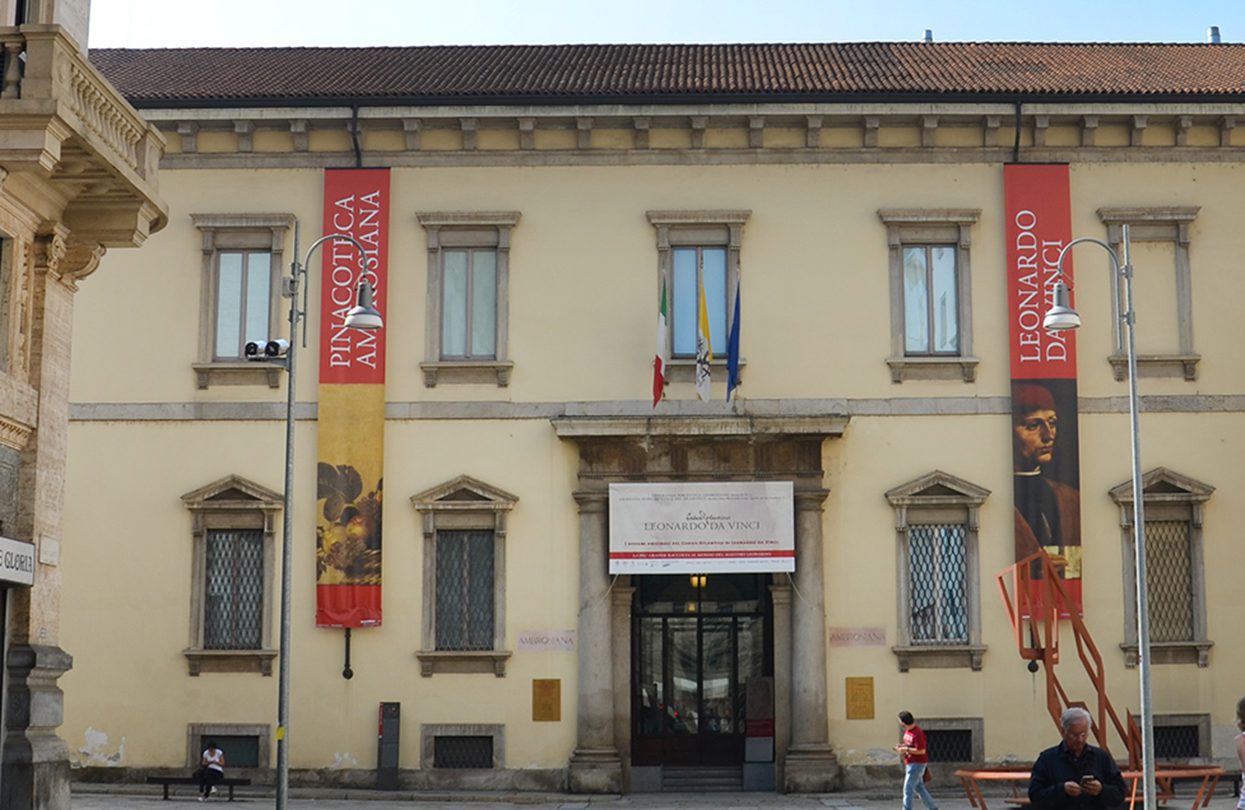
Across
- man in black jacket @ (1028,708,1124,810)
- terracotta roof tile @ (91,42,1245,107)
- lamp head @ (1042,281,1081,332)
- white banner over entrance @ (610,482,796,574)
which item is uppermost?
terracotta roof tile @ (91,42,1245,107)

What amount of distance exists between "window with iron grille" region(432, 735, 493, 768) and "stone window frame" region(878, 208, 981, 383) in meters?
9.29

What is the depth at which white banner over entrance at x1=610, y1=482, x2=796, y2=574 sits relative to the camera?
29672 mm

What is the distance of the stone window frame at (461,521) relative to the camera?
29.8m

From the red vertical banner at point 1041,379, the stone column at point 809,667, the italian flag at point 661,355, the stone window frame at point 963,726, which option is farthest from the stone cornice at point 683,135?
the stone window frame at point 963,726

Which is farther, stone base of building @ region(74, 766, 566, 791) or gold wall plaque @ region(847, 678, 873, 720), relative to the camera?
gold wall plaque @ region(847, 678, 873, 720)

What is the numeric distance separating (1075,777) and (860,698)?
16629mm

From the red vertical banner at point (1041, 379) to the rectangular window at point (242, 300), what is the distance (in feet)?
42.3

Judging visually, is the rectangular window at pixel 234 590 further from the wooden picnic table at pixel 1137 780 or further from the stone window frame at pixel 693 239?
the wooden picnic table at pixel 1137 780

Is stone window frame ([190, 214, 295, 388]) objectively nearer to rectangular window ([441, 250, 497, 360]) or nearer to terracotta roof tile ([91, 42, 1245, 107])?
terracotta roof tile ([91, 42, 1245, 107])

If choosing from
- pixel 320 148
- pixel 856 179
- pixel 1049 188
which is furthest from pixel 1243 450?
pixel 320 148

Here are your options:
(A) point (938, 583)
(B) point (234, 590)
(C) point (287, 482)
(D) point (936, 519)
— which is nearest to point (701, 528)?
(D) point (936, 519)

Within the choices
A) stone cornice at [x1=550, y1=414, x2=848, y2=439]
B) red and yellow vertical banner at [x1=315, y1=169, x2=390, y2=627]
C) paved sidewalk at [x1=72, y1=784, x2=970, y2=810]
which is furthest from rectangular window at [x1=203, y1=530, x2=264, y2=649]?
stone cornice at [x1=550, y1=414, x2=848, y2=439]

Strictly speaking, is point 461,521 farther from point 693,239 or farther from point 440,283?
point 693,239

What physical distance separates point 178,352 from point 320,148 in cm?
434
